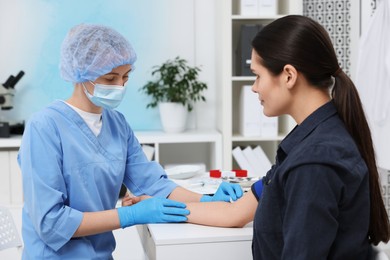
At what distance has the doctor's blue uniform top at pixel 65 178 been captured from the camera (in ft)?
4.52

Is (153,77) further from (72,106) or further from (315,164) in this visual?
(315,164)

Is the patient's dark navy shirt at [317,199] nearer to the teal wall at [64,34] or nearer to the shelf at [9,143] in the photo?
the shelf at [9,143]

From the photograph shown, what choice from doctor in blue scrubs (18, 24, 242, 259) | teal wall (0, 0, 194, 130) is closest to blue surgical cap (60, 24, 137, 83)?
doctor in blue scrubs (18, 24, 242, 259)

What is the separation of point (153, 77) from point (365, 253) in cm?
228

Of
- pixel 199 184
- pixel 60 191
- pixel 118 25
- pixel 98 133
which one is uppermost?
pixel 118 25

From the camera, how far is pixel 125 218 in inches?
55.9

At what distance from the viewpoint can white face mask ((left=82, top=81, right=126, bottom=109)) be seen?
1.54 meters

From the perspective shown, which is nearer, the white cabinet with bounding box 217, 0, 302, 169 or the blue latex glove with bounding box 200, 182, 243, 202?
the blue latex glove with bounding box 200, 182, 243, 202

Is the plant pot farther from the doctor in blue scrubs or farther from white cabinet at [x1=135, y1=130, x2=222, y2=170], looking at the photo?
the doctor in blue scrubs

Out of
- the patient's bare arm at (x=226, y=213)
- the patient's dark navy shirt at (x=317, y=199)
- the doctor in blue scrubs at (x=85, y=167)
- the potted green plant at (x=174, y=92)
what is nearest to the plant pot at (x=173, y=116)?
the potted green plant at (x=174, y=92)

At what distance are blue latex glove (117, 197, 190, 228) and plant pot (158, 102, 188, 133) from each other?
161cm

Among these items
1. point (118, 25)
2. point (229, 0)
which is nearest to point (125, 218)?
point (229, 0)

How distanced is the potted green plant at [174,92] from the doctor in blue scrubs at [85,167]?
4.38 ft

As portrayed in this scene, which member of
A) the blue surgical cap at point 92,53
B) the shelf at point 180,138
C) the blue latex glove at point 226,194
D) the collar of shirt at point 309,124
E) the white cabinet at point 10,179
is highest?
the blue surgical cap at point 92,53
